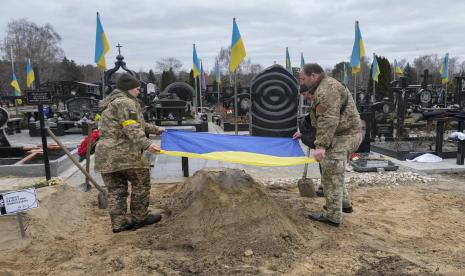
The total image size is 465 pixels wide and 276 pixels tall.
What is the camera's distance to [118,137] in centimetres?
409

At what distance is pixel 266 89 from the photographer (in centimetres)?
844

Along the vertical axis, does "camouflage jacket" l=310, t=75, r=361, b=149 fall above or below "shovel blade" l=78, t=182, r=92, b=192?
above

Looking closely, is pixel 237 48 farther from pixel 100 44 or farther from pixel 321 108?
pixel 321 108

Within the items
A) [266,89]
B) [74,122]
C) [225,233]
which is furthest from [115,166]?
[74,122]

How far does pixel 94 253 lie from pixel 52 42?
60664mm

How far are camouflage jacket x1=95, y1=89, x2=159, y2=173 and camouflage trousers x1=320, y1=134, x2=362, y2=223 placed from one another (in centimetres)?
207

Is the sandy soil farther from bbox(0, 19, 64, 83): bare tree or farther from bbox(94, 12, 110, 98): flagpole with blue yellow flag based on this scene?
bbox(0, 19, 64, 83): bare tree

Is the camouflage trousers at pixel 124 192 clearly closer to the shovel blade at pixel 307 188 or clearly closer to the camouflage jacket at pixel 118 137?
the camouflage jacket at pixel 118 137

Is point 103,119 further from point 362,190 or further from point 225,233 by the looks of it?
point 362,190

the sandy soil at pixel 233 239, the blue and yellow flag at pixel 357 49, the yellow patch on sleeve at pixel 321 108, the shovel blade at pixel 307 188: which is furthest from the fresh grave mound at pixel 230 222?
→ the blue and yellow flag at pixel 357 49

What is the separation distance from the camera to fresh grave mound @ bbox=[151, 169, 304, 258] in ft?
12.3

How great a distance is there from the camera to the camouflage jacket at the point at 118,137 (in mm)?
3990

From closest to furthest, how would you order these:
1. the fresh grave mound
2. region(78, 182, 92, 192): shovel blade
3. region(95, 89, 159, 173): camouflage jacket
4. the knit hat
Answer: the fresh grave mound
region(95, 89, 159, 173): camouflage jacket
the knit hat
region(78, 182, 92, 192): shovel blade

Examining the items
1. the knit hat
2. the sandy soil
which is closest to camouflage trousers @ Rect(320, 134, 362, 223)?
the sandy soil
